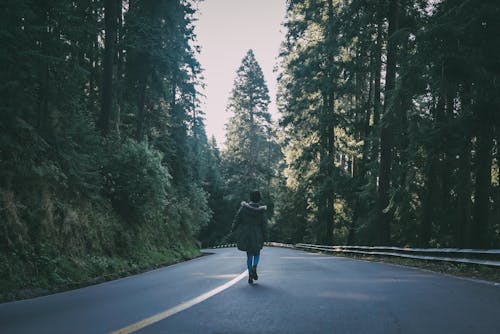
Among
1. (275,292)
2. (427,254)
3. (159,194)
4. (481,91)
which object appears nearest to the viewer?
(275,292)

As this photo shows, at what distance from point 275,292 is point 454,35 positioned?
1047cm

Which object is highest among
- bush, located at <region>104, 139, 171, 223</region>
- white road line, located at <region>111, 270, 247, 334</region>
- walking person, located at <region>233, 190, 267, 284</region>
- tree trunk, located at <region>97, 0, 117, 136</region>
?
tree trunk, located at <region>97, 0, 117, 136</region>

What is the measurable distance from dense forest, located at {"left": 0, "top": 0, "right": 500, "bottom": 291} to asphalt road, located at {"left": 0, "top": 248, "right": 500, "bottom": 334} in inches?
124

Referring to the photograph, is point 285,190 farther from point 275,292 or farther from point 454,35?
point 275,292

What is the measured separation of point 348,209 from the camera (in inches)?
1561

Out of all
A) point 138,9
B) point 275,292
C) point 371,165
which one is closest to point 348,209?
point 371,165

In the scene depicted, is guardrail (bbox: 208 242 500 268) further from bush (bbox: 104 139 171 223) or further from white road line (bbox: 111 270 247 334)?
bush (bbox: 104 139 171 223)

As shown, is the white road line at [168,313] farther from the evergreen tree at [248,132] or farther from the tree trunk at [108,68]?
the evergreen tree at [248,132]

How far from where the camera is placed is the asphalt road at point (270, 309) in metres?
5.42

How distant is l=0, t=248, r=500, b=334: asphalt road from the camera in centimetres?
542

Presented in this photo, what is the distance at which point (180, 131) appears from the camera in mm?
39688

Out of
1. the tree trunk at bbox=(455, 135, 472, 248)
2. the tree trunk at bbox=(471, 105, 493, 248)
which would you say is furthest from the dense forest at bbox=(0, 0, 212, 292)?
the tree trunk at bbox=(455, 135, 472, 248)

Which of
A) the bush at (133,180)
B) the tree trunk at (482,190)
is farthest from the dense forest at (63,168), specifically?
the tree trunk at (482,190)

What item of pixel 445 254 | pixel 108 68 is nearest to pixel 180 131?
pixel 108 68
